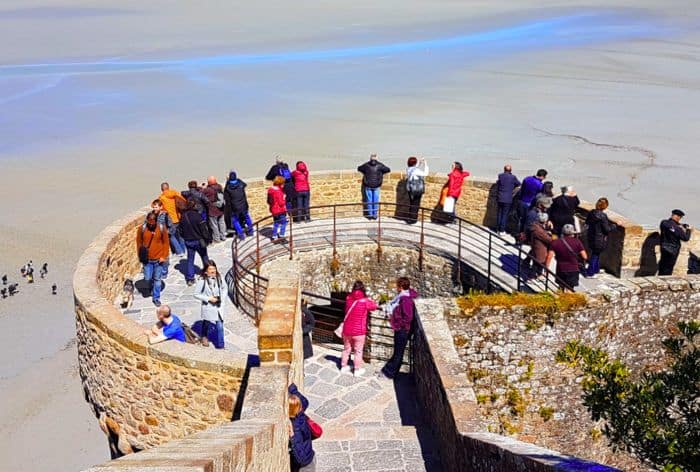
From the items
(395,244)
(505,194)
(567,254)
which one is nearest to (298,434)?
(567,254)

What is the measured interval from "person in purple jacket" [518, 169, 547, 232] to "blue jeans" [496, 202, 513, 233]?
0.43m

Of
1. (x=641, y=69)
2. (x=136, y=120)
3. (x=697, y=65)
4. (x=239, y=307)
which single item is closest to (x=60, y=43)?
(x=136, y=120)

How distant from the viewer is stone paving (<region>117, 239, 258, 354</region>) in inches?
401

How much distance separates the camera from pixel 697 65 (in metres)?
45.8

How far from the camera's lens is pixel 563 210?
11945mm

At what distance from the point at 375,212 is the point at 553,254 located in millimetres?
4704

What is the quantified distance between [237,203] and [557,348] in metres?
A: 6.71

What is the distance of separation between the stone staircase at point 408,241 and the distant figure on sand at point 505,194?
1.05 ft

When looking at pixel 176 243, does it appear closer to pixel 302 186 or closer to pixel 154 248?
pixel 154 248

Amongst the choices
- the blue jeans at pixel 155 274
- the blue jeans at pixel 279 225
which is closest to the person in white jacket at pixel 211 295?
the blue jeans at pixel 155 274

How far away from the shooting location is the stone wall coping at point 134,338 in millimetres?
7629

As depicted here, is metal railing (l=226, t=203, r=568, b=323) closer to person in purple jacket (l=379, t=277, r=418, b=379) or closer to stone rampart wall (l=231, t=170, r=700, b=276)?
stone rampart wall (l=231, t=170, r=700, b=276)

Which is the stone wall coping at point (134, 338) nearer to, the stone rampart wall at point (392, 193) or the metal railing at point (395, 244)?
the metal railing at point (395, 244)

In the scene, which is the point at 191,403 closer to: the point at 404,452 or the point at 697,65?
the point at 404,452
